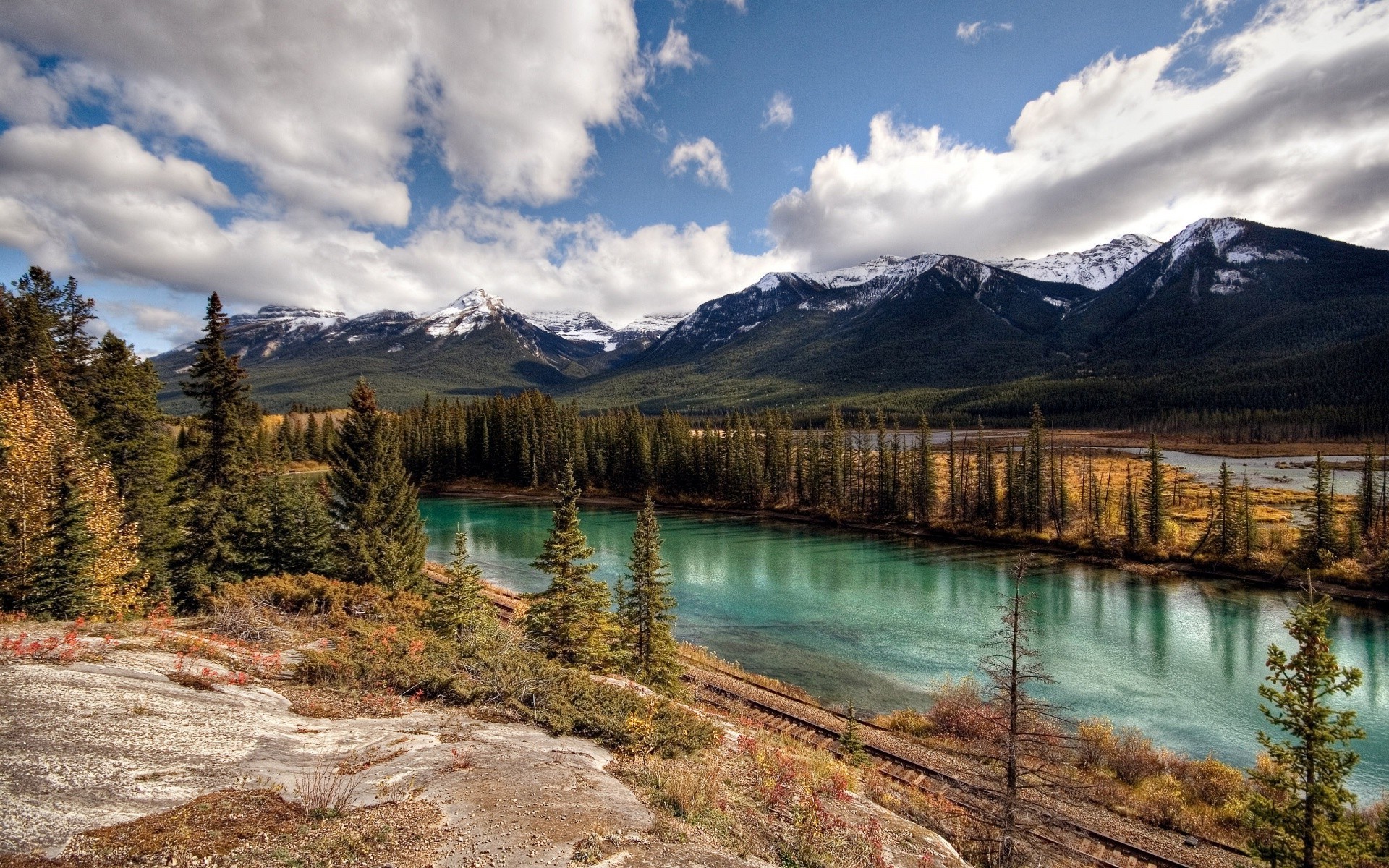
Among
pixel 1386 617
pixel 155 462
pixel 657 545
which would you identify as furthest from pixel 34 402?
pixel 1386 617

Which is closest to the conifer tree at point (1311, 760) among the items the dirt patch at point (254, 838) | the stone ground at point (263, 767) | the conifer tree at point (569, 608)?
the stone ground at point (263, 767)

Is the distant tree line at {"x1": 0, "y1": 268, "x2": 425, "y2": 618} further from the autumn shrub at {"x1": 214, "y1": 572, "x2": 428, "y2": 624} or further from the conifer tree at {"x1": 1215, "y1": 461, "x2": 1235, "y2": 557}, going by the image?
the conifer tree at {"x1": 1215, "y1": 461, "x2": 1235, "y2": 557}

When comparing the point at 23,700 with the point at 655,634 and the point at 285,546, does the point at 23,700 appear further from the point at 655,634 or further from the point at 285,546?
the point at 285,546

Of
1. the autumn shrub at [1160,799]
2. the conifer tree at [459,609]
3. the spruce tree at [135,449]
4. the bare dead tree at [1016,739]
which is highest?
the spruce tree at [135,449]

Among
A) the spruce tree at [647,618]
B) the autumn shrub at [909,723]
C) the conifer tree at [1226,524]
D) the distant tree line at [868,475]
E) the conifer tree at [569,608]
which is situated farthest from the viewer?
the distant tree line at [868,475]

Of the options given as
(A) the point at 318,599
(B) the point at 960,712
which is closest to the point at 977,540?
(B) the point at 960,712

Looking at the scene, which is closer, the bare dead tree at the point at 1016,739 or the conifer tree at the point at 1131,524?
the bare dead tree at the point at 1016,739

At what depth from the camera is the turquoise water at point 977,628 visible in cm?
2662

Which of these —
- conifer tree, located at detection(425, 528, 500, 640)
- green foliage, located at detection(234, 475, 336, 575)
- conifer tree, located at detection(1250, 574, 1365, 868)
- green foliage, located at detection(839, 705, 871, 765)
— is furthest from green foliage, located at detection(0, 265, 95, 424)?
conifer tree, located at detection(1250, 574, 1365, 868)

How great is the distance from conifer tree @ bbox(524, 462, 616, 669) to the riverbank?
132 ft

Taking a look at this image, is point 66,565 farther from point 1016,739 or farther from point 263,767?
point 1016,739

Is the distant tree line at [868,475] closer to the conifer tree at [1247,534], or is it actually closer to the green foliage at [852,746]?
the conifer tree at [1247,534]

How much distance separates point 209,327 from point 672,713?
25.2m

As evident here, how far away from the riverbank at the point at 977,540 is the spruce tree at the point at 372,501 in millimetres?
48905
